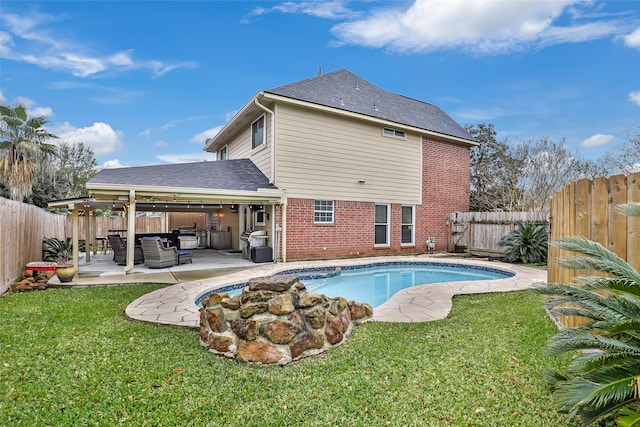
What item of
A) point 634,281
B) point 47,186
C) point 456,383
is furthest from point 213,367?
point 47,186

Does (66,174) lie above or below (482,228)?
above

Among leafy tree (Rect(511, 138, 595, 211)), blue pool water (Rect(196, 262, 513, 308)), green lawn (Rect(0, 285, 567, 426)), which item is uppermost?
leafy tree (Rect(511, 138, 595, 211))

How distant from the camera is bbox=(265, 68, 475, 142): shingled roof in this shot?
40.1 ft

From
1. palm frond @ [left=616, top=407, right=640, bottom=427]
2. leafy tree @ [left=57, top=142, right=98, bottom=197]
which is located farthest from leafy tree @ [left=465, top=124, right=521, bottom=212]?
leafy tree @ [left=57, top=142, right=98, bottom=197]

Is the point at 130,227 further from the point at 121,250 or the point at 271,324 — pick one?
the point at 271,324

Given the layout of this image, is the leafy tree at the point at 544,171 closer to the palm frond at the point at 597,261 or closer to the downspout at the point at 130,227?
the palm frond at the point at 597,261

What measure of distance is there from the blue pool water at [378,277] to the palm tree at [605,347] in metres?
5.26

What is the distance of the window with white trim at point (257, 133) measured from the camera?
1270 cm

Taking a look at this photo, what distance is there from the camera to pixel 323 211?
12.5 m

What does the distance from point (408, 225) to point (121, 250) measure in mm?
11032

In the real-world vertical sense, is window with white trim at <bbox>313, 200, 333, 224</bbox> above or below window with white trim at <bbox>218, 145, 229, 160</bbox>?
below

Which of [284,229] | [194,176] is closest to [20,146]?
[194,176]

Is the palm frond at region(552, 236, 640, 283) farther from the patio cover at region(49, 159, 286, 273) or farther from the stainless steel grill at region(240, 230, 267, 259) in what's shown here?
the stainless steel grill at region(240, 230, 267, 259)

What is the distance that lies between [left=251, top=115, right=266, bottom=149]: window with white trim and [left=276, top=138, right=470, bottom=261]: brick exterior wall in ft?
9.44
